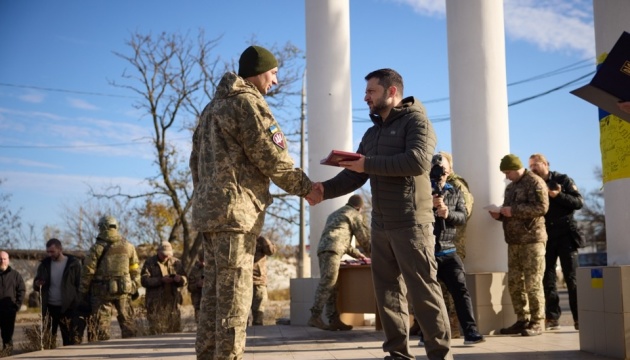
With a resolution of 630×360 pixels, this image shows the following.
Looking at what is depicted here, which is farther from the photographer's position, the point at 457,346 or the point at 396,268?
the point at 457,346

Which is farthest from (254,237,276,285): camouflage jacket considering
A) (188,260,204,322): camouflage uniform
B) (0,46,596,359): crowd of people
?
(0,46,596,359): crowd of people

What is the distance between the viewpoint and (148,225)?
3011 centimetres

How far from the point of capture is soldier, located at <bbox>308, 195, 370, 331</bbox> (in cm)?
1059

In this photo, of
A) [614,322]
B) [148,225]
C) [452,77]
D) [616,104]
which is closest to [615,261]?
[614,322]

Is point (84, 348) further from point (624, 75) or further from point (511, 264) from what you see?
point (624, 75)

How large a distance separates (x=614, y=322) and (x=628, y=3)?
279 cm

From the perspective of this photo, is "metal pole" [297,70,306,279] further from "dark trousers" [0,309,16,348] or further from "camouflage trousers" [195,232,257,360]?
"camouflage trousers" [195,232,257,360]

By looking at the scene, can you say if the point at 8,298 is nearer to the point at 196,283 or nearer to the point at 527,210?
the point at 196,283

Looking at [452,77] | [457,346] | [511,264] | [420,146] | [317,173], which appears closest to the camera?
[420,146]

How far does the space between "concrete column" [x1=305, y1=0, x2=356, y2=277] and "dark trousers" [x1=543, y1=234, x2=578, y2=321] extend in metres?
3.65

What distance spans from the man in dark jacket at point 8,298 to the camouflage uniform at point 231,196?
836cm

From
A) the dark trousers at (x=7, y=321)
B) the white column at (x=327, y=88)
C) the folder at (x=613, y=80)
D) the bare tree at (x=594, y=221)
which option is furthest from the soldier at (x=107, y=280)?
the bare tree at (x=594, y=221)

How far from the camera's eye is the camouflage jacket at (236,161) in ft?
16.3

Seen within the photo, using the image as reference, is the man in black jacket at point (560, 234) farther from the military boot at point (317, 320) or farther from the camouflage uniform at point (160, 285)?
the camouflage uniform at point (160, 285)
